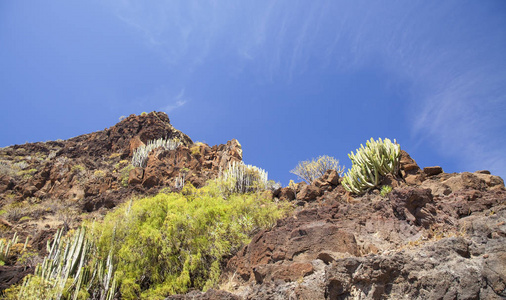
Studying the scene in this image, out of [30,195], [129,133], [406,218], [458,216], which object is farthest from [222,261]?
[129,133]

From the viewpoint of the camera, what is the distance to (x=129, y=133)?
41.9 metres

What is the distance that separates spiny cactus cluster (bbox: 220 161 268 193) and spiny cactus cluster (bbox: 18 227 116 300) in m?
9.75

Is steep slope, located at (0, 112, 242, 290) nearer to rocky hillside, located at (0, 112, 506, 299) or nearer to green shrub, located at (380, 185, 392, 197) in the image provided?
rocky hillside, located at (0, 112, 506, 299)

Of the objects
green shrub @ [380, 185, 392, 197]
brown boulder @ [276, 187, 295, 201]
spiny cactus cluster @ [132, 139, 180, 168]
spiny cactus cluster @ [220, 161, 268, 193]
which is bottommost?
green shrub @ [380, 185, 392, 197]

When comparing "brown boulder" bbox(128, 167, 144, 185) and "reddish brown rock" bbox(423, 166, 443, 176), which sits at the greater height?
"brown boulder" bbox(128, 167, 144, 185)

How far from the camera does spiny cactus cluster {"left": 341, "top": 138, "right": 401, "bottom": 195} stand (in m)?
12.0

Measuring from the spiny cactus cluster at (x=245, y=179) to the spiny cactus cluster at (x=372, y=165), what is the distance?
25.4 feet

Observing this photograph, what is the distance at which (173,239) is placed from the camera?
11.5m

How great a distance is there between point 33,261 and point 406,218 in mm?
15114

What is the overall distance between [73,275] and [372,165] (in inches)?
495

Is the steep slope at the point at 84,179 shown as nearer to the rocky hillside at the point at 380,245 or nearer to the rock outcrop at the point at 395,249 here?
the rocky hillside at the point at 380,245

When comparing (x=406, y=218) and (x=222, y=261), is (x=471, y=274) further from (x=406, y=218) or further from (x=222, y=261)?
(x=222, y=261)

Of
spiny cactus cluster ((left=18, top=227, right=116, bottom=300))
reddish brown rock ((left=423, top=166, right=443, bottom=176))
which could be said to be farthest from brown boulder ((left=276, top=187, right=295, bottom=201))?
spiny cactus cluster ((left=18, top=227, right=116, bottom=300))

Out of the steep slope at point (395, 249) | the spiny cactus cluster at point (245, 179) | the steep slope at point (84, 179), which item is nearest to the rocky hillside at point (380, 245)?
the steep slope at point (395, 249)
